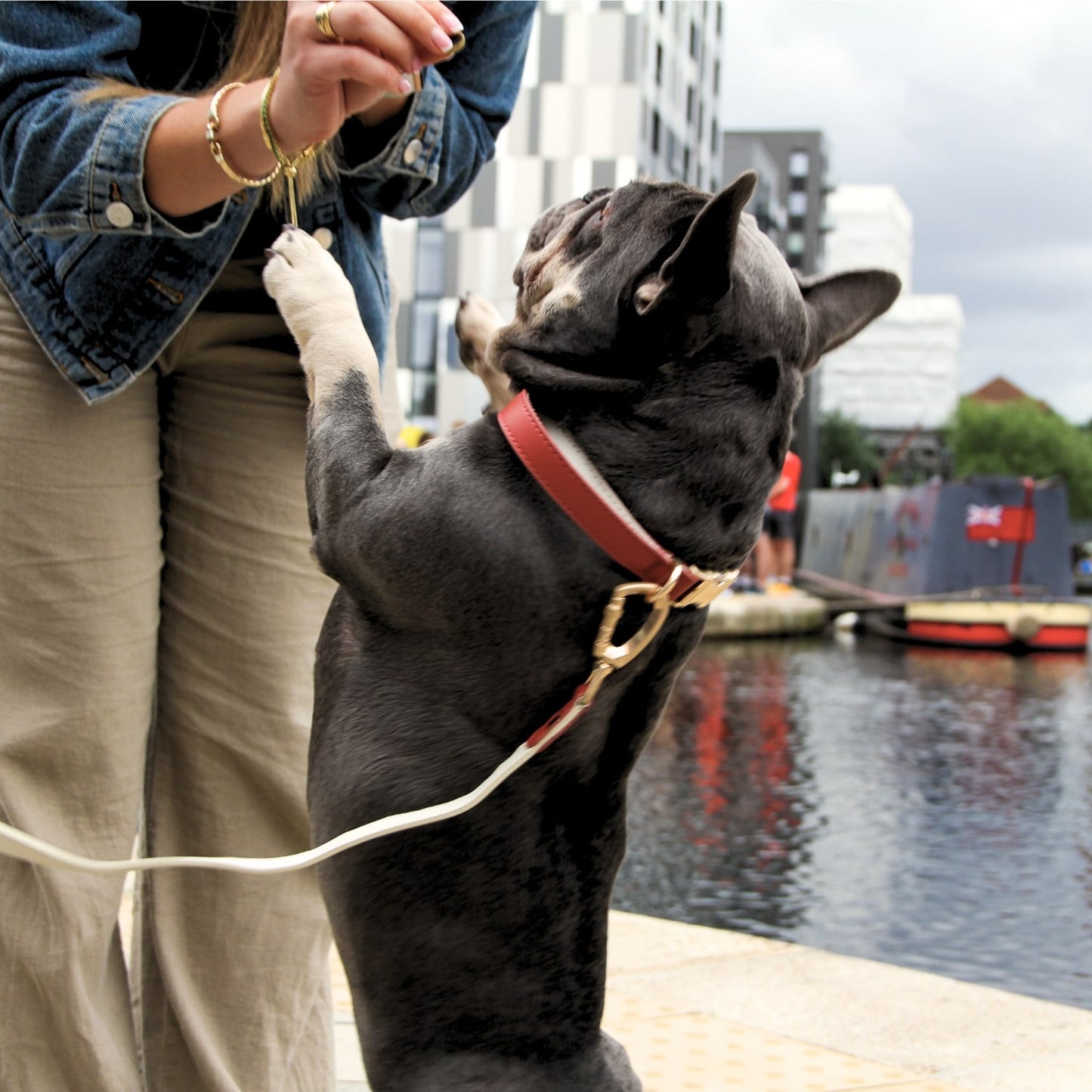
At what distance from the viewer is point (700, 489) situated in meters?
1.81

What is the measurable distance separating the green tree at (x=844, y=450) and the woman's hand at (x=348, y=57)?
258 feet

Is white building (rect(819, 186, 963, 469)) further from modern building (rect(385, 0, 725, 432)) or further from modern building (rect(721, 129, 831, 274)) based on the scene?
modern building (rect(385, 0, 725, 432))

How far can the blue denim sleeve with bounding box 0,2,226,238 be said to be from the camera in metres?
1.88

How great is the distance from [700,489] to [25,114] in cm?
102

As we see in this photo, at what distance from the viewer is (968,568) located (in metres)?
17.8

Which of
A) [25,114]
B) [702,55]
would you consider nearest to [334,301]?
[25,114]

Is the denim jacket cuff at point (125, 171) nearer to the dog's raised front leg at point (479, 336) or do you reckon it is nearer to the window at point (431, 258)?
the dog's raised front leg at point (479, 336)

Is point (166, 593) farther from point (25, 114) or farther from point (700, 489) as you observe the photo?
point (700, 489)

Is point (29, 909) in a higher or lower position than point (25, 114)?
lower

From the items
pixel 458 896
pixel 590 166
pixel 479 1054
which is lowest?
pixel 479 1054

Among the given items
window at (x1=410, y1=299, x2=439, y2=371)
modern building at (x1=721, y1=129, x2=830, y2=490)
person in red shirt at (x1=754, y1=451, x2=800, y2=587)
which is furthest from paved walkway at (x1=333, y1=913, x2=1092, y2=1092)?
modern building at (x1=721, y1=129, x2=830, y2=490)

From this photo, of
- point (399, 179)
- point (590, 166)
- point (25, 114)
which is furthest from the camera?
point (590, 166)

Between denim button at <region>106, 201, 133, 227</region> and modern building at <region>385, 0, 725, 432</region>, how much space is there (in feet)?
124

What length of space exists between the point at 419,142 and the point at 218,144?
0.35 meters
